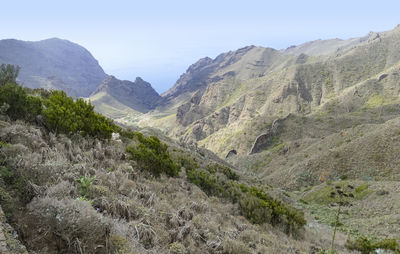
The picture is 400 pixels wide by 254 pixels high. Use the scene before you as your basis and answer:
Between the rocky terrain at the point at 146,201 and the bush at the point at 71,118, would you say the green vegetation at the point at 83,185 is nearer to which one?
the rocky terrain at the point at 146,201

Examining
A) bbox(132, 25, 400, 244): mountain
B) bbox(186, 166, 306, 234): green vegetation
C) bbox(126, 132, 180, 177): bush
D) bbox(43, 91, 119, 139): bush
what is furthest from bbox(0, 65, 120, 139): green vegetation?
bbox(132, 25, 400, 244): mountain

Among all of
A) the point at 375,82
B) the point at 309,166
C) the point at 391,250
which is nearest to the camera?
the point at 391,250

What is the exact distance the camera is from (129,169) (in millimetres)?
7309

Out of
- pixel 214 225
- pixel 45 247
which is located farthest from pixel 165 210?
pixel 45 247

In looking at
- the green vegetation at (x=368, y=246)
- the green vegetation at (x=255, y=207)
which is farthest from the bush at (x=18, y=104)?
the green vegetation at (x=368, y=246)

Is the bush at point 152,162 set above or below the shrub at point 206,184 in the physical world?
above

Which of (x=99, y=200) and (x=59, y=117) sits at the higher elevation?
(x=59, y=117)

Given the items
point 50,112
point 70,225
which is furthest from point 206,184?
point 70,225

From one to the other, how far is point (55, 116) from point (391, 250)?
12161 mm

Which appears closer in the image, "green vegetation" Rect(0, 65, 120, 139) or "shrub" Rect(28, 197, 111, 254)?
"shrub" Rect(28, 197, 111, 254)

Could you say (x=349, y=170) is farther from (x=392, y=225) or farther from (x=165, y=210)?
(x=165, y=210)

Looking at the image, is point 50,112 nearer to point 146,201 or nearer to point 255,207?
point 146,201

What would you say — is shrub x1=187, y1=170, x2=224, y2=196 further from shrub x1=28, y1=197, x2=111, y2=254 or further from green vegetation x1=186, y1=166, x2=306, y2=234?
shrub x1=28, y1=197, x2=111, y2=254

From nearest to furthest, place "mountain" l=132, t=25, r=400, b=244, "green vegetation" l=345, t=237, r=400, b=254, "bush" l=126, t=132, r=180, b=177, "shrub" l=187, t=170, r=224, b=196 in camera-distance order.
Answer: "green vegetation" l=345, t=237, r=400, b=254 → "bush" l=126, t=132, r=180, b=177 → "shrub" l=187, t=170, r=224, b=196 → "mountain" l=132, t=25, r=400, b=244
